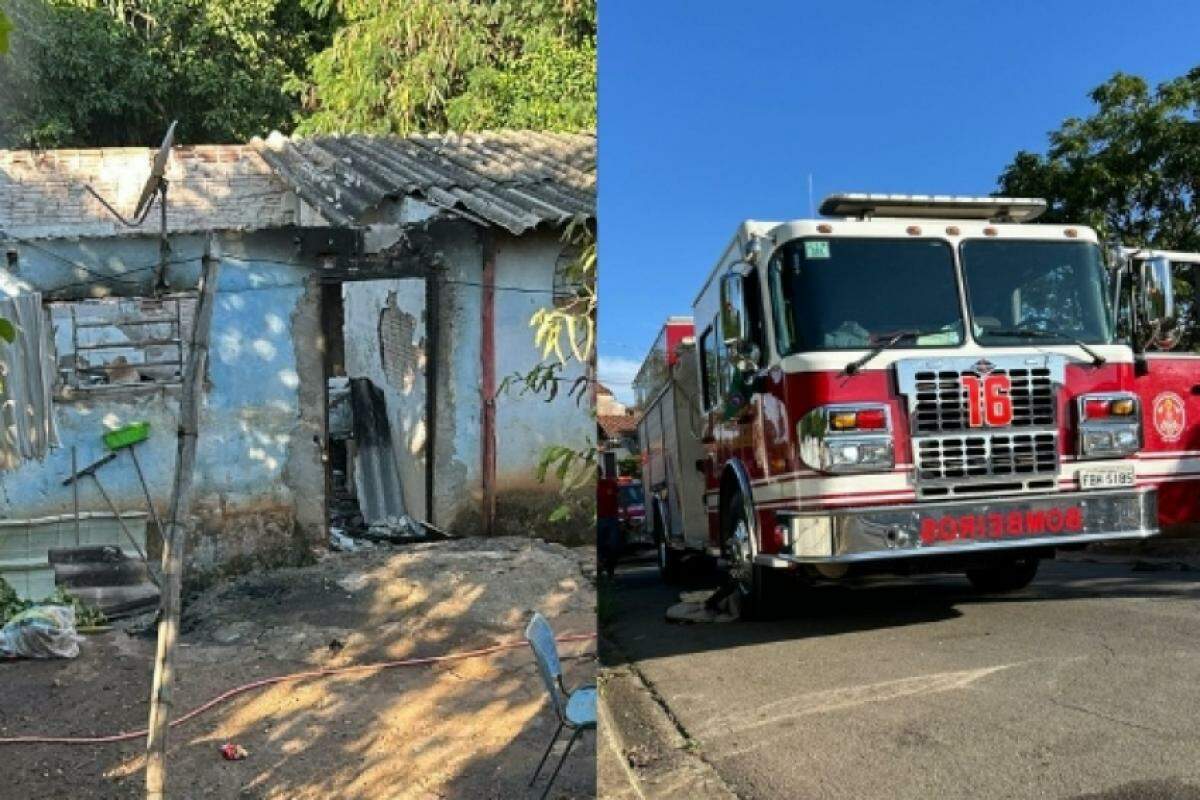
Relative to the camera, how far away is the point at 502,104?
1903mm

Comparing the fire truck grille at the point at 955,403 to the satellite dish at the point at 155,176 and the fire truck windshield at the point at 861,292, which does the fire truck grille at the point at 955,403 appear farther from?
the satellite dish at the point at 155,176

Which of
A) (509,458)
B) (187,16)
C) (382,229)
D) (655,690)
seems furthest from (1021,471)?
(187,16)

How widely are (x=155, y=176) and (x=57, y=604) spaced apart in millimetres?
968

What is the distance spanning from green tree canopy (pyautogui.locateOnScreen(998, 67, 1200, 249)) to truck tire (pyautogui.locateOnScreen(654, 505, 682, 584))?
25.7 inches

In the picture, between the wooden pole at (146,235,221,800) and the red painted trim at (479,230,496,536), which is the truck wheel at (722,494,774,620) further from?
the wooden pole at (146,235,221,800)

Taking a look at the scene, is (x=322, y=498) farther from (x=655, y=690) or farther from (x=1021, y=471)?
(x=1021, y=471)

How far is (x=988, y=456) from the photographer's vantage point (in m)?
1.24

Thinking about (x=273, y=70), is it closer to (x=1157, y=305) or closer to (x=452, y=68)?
(x=452, y=68)

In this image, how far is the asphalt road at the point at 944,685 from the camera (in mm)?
1337

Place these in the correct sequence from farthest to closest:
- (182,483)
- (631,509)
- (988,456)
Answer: (182,483) < (631,509) < (988,456)

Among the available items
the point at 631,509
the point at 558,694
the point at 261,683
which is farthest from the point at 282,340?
the point at 631,509

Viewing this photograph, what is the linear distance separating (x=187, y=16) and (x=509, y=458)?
113 cm

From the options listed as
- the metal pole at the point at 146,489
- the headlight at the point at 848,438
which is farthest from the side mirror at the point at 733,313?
the metal pole at the point at 146,489

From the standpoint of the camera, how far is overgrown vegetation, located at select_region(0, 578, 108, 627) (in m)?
2.19
